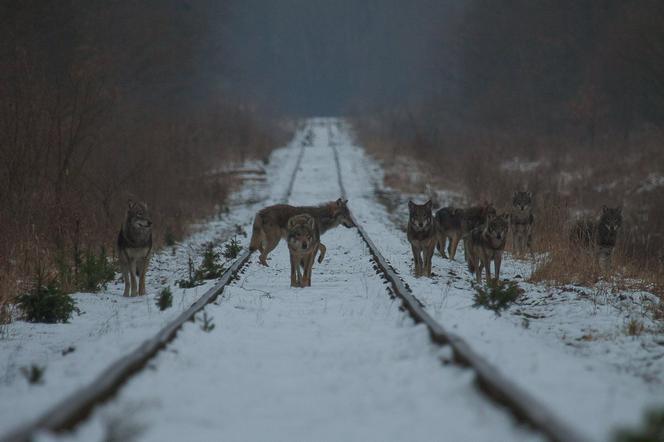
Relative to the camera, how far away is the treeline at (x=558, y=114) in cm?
2420

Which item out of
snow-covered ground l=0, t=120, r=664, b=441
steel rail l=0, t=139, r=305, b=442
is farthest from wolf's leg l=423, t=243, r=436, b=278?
steel rail l=0, t=139, r=305, b=442

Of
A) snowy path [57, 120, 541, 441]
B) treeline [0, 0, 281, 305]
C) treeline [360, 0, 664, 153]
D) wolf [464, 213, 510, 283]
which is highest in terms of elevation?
treeline [360, 0, 664, 153]

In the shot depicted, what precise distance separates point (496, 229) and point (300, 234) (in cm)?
307

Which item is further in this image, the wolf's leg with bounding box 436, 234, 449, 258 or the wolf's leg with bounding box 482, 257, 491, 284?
the wolf's leg with bounding box 436, 234, 449, 258

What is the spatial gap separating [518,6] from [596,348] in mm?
47521

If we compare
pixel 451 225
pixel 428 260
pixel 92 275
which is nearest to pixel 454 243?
pixel 451 225

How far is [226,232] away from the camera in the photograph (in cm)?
1919

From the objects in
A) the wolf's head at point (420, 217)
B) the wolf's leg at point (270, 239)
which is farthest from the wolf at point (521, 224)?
the wolf's leg at point (270, 239)

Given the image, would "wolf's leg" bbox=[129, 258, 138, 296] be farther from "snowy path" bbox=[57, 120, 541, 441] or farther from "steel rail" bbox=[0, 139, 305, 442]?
"steel rail" bbox=[0, 139, 305, 442]

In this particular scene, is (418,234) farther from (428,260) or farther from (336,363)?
(336,363)

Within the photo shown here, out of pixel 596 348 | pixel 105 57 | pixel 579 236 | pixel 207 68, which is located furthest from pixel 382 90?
pixel 596 348

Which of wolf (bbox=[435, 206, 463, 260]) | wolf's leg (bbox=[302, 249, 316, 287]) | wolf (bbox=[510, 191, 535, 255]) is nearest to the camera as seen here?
wolf's leg (bbox=[302, 249, 316, 287])

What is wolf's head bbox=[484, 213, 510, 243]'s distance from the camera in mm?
11516

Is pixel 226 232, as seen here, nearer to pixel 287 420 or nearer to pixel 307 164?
pixel 287 420
